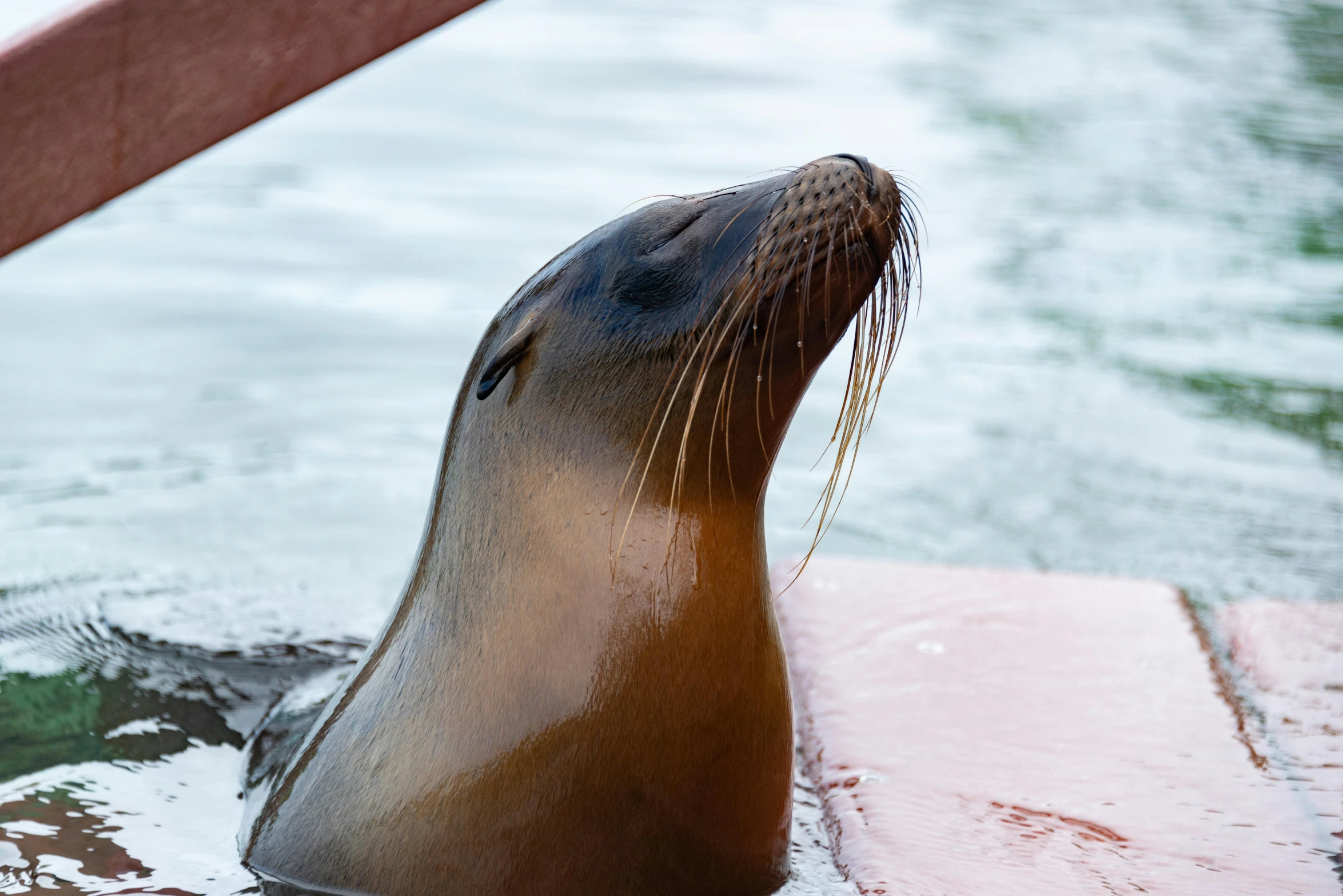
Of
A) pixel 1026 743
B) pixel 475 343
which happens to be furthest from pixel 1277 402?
pixel 1026 743

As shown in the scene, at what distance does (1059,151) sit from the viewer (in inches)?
367

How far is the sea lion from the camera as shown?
1789mm

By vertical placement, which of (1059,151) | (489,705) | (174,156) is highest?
(174,156)

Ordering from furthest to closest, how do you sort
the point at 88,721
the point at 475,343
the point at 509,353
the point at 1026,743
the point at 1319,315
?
1. the point at 1319,315
2. the point at 475,343
3. the point at 88,721
4. the point at 1026,743
5. the point at 509,353

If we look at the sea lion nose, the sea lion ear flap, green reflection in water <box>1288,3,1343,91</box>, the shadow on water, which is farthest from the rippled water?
the sea lion nose

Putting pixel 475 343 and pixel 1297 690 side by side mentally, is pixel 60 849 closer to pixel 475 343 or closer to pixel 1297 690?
pixel 1297 690

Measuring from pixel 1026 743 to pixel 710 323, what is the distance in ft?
3.12

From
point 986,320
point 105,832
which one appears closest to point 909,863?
point 105,832

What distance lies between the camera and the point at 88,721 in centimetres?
253

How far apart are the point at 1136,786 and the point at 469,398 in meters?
1.06

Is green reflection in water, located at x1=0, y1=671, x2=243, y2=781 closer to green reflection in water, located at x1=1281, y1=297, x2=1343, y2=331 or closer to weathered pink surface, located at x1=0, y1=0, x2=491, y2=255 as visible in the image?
weathered pink surface, located at x1=0, y1=0, x2=491, y2=255

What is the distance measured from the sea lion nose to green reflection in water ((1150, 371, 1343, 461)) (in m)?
3.41

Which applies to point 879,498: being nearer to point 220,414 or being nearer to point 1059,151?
point 220,414

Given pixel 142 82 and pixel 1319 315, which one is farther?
pixel 1319 315
